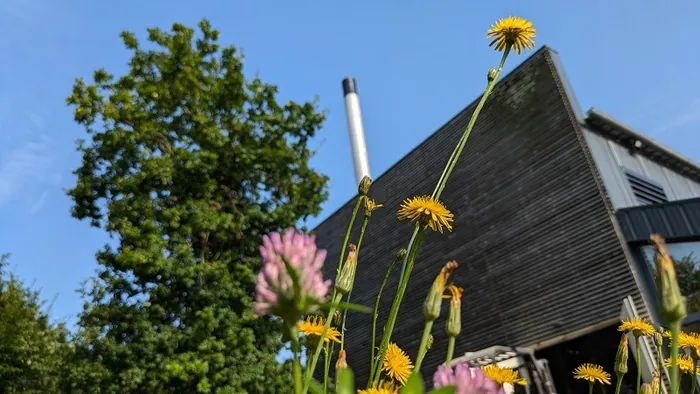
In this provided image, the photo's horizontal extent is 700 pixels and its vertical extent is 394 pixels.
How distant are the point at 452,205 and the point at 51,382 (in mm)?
10667

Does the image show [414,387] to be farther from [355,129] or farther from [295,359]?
[355,129]

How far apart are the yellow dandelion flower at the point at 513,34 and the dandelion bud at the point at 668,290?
902 millimetres

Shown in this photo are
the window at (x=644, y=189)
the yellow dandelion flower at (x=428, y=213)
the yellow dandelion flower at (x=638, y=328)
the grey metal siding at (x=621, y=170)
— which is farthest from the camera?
the window at (x=644, y=189)

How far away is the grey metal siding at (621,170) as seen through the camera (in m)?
10.9

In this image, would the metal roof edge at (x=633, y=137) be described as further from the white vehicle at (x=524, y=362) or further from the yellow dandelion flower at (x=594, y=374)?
the yellow dandelion flower at (x=594, y=374)

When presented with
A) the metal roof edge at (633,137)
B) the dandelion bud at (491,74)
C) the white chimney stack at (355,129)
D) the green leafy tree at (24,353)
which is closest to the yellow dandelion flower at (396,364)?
the dandelion bud at (491,74)

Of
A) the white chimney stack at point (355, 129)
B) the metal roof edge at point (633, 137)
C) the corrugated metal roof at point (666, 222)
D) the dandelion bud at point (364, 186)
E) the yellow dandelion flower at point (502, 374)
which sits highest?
the white chimney stack at point (355, 129)

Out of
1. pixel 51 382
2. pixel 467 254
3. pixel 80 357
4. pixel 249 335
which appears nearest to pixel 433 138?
pixel 467 254

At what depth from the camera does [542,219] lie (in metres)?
11.5

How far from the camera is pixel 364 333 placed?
15805 mm

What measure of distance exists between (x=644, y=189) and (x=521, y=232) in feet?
8.04

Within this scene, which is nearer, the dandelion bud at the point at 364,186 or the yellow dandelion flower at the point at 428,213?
the yellow dandelion flower at the point at 428,213

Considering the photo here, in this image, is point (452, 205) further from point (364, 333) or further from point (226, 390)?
point (226, 390)

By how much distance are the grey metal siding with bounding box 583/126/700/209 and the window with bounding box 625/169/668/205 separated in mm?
172
